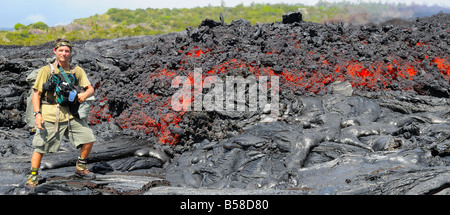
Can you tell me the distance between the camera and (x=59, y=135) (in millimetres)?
4895

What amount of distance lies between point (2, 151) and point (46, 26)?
120 feet

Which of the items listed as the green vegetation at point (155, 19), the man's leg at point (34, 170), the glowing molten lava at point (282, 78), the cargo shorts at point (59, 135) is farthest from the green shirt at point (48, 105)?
the green vegetation at point (155, 19)

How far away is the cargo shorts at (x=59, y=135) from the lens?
4.75 m

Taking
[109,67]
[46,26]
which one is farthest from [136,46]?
[46,26]

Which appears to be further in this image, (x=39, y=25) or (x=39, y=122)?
(x=39, y=25)

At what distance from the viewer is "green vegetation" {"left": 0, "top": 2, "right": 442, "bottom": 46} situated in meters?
30.4

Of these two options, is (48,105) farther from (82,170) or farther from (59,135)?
(82,170)

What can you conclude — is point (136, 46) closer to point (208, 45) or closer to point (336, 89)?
point (208, 45)

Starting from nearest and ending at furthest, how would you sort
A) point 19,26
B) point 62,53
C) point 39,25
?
point 62,53
point 19,26
point 39,25

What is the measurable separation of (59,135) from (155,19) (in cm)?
4694

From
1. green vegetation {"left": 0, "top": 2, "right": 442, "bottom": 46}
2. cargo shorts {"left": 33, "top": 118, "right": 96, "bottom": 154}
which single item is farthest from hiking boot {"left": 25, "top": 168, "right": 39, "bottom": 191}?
green vegetation {"left": 0, "top": 2, "right": 442, "bottom": 46}

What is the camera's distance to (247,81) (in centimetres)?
840

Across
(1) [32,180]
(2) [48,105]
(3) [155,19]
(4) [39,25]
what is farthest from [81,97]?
(3) [155,19]

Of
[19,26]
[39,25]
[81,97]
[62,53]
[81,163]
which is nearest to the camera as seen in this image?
[62,53]
